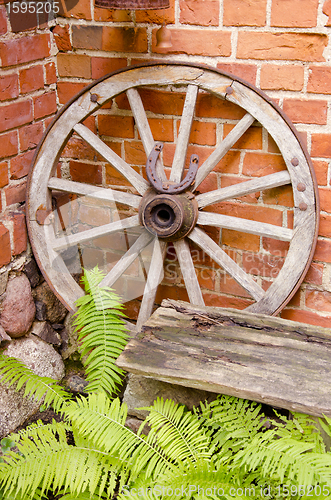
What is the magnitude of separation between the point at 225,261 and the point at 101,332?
59cm

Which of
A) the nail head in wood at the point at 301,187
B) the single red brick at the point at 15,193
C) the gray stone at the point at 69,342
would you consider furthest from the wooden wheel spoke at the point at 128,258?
the nail head in wood at the point at 301,187

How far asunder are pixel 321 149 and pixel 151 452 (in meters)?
1.27

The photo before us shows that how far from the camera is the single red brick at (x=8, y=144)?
6.27ft

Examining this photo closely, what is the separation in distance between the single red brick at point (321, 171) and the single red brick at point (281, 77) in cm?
29

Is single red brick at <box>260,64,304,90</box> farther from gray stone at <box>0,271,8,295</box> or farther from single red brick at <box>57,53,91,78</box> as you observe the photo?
gray stone at <box>0,271,8,295</box>

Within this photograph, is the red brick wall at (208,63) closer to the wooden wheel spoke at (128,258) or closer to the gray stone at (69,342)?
the wooden wheel spoke at (128,258)

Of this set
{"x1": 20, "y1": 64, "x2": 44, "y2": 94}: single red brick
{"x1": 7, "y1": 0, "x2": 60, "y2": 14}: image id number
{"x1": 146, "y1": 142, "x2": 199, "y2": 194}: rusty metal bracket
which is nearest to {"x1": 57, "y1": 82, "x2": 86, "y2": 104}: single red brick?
{"x1": 20, "y1": 64, "x2": 44, "y2": 94}: single red brick

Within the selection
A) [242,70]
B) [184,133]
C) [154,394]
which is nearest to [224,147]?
[184,133]

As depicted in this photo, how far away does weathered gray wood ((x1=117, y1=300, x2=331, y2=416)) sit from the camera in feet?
4.57

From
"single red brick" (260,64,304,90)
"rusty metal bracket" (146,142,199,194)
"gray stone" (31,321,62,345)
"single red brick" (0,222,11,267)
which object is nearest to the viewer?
"single red brick" (260,64,304,90)

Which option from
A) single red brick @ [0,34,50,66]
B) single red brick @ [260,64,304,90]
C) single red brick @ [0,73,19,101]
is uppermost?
single red brick @ [0,34,50,66]

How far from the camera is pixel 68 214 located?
2.32 meters

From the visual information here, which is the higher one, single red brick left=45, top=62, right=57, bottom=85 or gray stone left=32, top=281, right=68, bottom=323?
single red brick left=45, top=62, right=57, bottom=85

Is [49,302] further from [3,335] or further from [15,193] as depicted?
[15,193]
